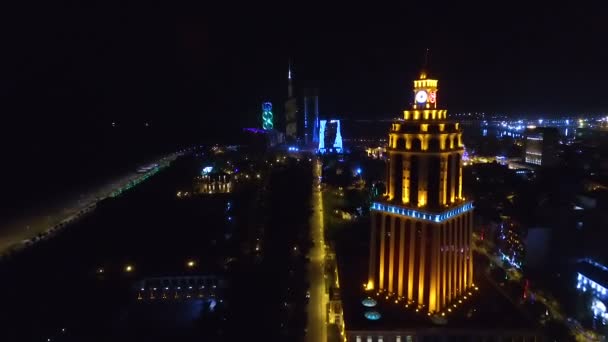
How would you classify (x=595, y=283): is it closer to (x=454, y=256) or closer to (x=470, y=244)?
(x=470, y=244)

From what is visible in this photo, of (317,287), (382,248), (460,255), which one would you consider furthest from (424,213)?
(317,287)

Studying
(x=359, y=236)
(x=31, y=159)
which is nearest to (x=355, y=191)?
(x=359, y=236)

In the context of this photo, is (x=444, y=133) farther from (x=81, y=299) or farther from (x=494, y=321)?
(x=81, y=299)

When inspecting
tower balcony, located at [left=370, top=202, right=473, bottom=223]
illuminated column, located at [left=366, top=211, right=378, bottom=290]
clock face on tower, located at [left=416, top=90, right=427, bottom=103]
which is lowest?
illuminated column, located at [left=366, top=211, right=378, bottom=290]

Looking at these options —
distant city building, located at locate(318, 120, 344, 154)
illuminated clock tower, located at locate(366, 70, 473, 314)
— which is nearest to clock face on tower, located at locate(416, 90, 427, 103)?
illuminated clock tower, located at locate(366, 70, 473, 314)

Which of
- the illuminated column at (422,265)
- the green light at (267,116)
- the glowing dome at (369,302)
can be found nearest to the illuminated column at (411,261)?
the illuminated column at (422,265)

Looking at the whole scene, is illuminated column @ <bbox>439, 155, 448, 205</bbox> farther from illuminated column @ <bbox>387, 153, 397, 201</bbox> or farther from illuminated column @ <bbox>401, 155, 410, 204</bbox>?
illuminated column @ <bbox>387, 153, 397, 201</bbox>
